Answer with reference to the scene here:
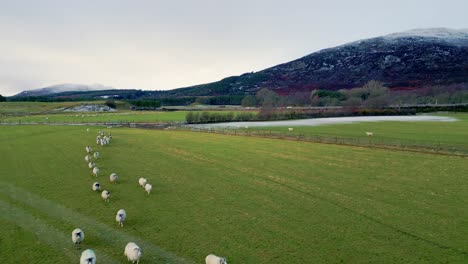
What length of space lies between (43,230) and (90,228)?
8.72 ft

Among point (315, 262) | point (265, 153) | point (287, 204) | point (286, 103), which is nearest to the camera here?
point (315, 262)

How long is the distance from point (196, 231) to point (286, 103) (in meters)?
165

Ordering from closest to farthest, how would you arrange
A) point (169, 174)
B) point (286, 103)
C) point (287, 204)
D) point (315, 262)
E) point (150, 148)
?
point (315, 262), point (287, 204), point (169, 174), point (150, 148), point (286, 103)

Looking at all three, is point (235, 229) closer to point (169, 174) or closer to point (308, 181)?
point (308, 181)

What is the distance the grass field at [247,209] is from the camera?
16.7 meters

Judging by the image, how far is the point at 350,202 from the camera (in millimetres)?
23781

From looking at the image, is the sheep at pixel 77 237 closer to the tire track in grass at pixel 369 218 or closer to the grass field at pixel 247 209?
the grass field at pixel 247 209

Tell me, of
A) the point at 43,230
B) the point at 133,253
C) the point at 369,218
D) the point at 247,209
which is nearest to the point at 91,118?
the point at 43,230

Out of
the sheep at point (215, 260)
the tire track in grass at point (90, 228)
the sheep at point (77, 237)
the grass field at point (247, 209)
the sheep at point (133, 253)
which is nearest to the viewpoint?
the sheep at point (215, 260)

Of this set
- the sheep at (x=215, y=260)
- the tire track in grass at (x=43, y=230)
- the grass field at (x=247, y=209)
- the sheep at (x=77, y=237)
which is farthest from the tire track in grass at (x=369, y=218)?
the sheep at (x=77, y=237)

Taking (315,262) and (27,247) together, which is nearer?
(315,262)

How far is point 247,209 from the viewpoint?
2266 cm

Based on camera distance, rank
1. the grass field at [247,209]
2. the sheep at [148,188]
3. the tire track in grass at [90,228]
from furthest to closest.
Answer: the sheep at [148,188], the grass field at [247,209], the tire track in grass at [90,228]

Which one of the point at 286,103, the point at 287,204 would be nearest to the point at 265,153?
the point at 287,204
